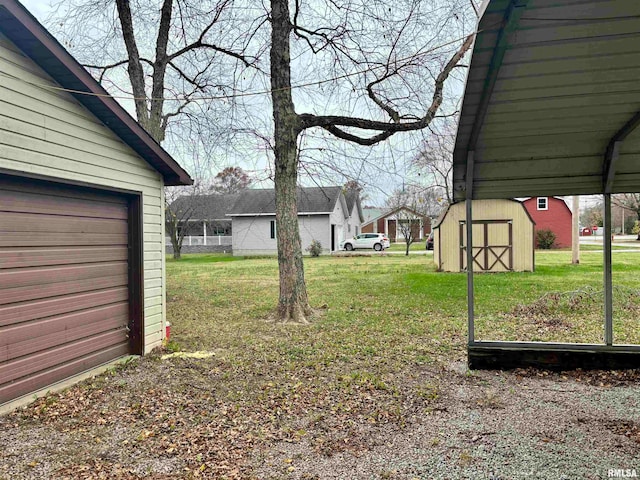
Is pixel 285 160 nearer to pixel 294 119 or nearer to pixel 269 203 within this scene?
pixel 294 119

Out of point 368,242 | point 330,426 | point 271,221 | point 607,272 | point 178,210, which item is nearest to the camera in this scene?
point 330,426

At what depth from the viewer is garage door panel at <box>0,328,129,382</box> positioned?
404 centimetres

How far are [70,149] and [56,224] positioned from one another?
77cm

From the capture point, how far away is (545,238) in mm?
27703

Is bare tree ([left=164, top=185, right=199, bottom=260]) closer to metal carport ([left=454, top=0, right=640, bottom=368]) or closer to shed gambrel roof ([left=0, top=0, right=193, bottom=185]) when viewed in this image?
shed gambrel roof ([left=0, top=0, right=193, bottom=185])

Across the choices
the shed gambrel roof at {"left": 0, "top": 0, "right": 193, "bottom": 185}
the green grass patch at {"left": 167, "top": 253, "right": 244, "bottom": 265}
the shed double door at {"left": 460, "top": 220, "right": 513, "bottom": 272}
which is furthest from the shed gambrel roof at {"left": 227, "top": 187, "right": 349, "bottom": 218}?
the shed gambrel roof at {"left": 0, "top": 0, "right": 193, "bottom": 185}

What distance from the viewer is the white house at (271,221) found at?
89.6 feet

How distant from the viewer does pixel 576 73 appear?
3.41m

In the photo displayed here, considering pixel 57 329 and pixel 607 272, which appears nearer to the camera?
pixel 57 329

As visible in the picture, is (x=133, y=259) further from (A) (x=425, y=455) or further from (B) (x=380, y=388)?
(A) (x=425, y=455)

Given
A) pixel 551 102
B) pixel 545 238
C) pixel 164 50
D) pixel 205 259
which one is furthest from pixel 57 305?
pixel 545 238

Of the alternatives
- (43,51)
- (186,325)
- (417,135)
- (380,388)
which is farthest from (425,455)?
(417,135)

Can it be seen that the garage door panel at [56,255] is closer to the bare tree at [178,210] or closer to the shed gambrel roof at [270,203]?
the bare tree at [178,210]

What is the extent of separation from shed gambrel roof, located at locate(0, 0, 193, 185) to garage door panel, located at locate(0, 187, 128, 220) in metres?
0.77
